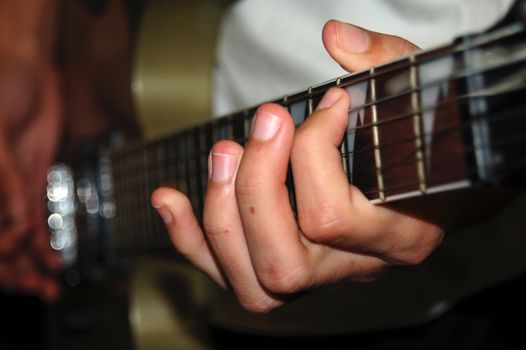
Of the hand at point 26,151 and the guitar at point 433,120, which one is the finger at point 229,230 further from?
the hand at point 26,151

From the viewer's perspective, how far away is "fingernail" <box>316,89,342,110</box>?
1.46 feet

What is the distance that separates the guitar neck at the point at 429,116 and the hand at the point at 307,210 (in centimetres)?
1

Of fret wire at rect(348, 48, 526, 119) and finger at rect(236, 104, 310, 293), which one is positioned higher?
fret wire at rect(348, 48, 526, 119)

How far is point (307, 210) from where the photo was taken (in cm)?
47

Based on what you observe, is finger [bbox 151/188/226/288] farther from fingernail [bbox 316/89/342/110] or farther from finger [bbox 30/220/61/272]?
finger [bbox 30/220/61/272]

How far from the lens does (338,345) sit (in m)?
0.78

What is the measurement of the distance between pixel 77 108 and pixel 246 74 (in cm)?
31

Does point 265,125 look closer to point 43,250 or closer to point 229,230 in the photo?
point 229,230

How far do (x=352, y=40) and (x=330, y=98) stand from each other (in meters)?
0.05

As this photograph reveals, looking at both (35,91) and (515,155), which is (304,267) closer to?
(515,155)

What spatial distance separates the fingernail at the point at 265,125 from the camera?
1.50 feet

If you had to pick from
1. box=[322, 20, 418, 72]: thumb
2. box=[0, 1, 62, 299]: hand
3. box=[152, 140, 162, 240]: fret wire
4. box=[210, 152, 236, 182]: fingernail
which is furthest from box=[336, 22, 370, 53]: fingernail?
box=[0, 1, 62, 299]: hand

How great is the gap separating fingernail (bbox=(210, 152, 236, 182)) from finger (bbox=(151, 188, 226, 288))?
0.20 ft

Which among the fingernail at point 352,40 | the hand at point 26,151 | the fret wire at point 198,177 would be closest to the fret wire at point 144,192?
the fret wire at point 198,177
